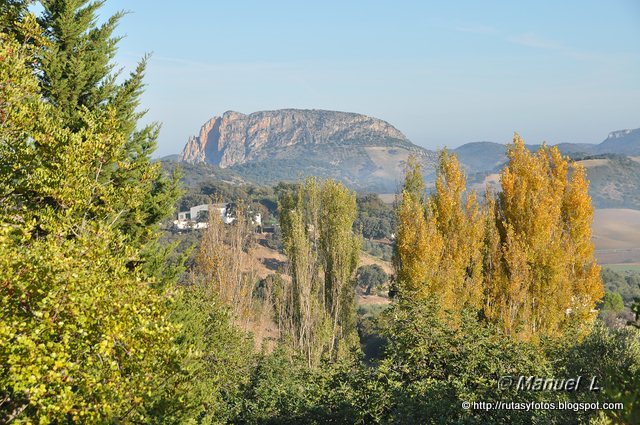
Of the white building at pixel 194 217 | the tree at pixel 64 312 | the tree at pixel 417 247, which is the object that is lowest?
the white building at pixel 194 217

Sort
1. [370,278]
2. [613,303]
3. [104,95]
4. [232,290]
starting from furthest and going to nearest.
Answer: [370,278] → [613,303] → [232,290] → [104,95]

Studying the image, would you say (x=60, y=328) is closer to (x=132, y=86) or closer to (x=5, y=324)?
(x=5, y=324)

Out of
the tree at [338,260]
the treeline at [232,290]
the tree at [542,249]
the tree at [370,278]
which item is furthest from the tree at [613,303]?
the tree at [338,260]

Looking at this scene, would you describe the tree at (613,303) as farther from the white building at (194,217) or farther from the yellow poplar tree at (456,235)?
the white building at (194,217)

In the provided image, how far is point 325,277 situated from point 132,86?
43.5 ft

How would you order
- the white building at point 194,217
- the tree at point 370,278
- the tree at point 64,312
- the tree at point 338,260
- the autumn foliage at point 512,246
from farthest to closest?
the white building at point 194,217 → the tree at point 370,278 → the tree at point 338,260 → the autumn foliage at point 512,246 → the tree at point 64,312

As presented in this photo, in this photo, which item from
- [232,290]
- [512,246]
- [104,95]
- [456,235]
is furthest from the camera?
[232,290]

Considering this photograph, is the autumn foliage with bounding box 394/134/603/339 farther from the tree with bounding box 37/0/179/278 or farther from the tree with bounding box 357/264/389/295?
the tree with bounding box 357/264/389/295

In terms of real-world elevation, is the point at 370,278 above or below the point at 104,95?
below

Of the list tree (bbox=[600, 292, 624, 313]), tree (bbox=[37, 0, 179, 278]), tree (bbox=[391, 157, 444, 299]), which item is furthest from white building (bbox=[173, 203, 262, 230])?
tree (bbox=[37, 0, 179, 278])

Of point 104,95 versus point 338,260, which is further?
point 338,260

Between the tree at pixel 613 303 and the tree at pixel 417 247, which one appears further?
the tree at pixel 613 303

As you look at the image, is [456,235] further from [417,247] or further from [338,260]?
[338,260]

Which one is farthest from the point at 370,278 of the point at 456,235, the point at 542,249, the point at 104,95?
the point at 104,95
